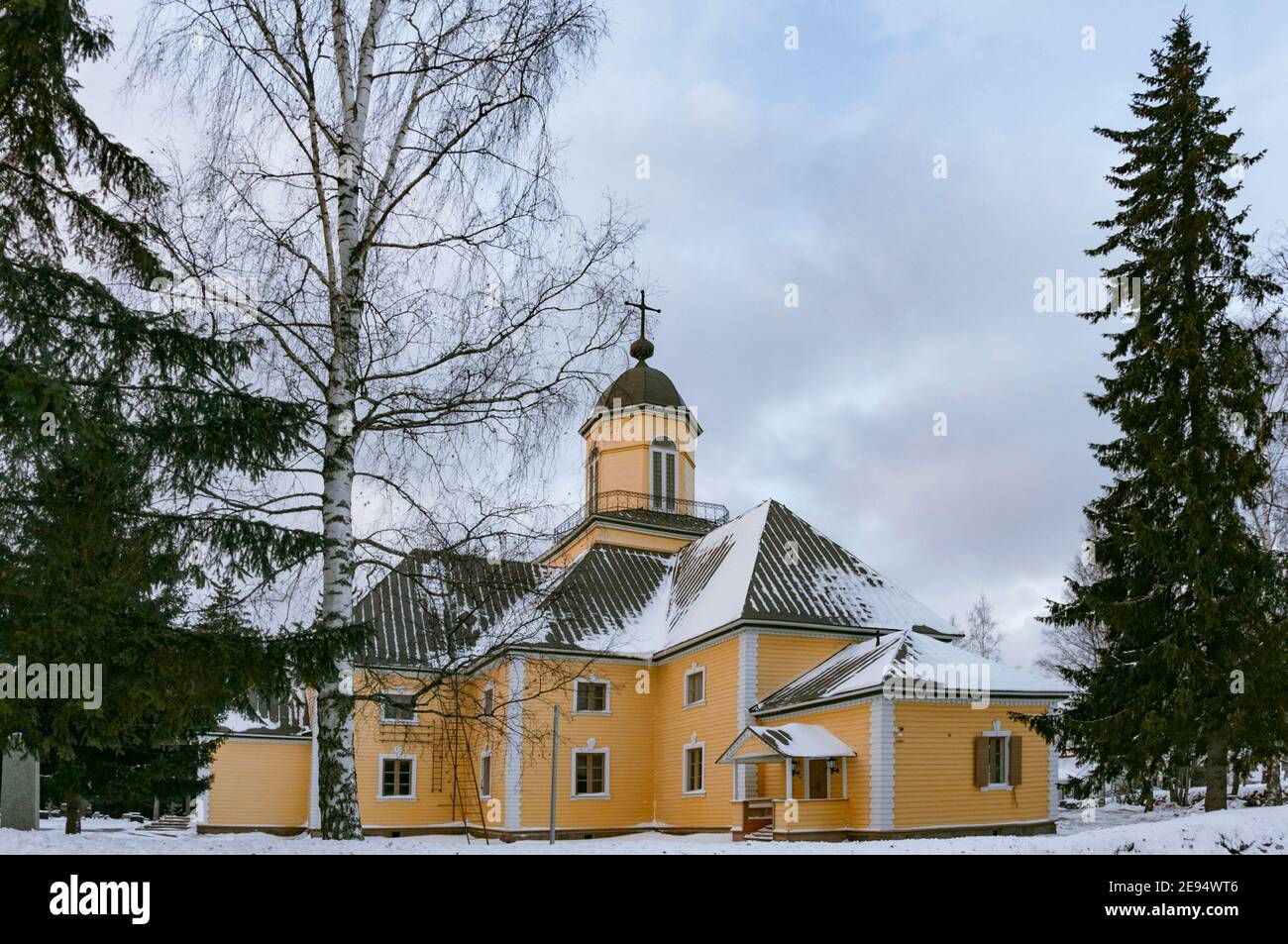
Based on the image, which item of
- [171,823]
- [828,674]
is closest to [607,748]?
[828,674]

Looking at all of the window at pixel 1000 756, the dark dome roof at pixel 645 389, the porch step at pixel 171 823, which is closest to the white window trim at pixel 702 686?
the window at pixel 1000 756

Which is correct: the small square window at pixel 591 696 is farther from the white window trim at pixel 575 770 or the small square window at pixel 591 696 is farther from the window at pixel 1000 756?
the window at pixel 1000 756

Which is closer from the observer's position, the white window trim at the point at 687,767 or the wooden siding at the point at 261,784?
the white window trim at the point at 687,767

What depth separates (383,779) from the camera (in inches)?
1170

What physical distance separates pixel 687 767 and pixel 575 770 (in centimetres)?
321

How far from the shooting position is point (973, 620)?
56406 millimetres

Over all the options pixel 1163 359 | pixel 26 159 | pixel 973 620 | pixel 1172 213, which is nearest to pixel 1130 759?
pixel 1163 359

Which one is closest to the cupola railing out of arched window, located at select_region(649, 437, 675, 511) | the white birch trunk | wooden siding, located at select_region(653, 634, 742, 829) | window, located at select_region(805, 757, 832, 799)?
arched window, located at select_region(649, 437, 675, 511)

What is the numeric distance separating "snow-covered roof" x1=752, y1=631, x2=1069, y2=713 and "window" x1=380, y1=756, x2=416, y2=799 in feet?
38.3

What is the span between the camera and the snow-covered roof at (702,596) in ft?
88.2

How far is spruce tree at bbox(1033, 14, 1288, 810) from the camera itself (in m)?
17.3

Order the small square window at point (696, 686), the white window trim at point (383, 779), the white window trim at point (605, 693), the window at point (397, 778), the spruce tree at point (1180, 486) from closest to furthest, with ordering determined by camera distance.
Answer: the spruce tree at point (1180, 486), the small square window at point (696, 686), the white window trim at point (605, 693), the white window trim at point (383, 779), the window at point (397, 778)

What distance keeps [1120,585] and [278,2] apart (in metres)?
16.7

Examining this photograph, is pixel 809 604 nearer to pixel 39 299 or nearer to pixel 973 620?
pixel 39 299
